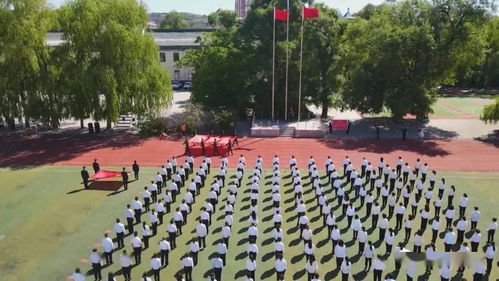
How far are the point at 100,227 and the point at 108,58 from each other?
52.3 feet

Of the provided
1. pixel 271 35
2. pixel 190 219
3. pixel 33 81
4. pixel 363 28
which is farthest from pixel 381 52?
pixel 33 81

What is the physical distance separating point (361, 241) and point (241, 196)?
276 inches

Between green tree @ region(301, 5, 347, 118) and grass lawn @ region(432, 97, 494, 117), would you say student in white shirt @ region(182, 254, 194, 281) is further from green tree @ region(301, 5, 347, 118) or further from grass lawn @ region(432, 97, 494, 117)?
grass lawn @ region(432, 97, 494, 117)

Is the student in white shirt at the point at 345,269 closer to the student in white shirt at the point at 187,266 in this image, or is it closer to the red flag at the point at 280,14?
the student in white shirt at the point at 187,266

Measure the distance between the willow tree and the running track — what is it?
2683mm

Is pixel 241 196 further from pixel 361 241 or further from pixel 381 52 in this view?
pixel 381 52

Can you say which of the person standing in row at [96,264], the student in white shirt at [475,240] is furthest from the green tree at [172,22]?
the student in white shirt at [475,240]

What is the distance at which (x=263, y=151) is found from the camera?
93.7ft

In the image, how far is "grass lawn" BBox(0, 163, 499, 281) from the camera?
1436 cm

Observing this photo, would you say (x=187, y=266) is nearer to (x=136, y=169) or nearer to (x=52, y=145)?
(x=136, y=169)

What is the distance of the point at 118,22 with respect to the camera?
3030 centimetres

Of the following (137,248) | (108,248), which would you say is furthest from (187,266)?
(108,248)

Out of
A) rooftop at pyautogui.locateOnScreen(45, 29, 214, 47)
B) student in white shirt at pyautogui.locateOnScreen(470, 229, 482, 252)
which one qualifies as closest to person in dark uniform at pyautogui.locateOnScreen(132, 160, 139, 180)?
student in white shirt at pyautogui.locateOnScreen(470, 229, 482, 252)

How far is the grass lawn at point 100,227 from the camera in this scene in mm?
14359
